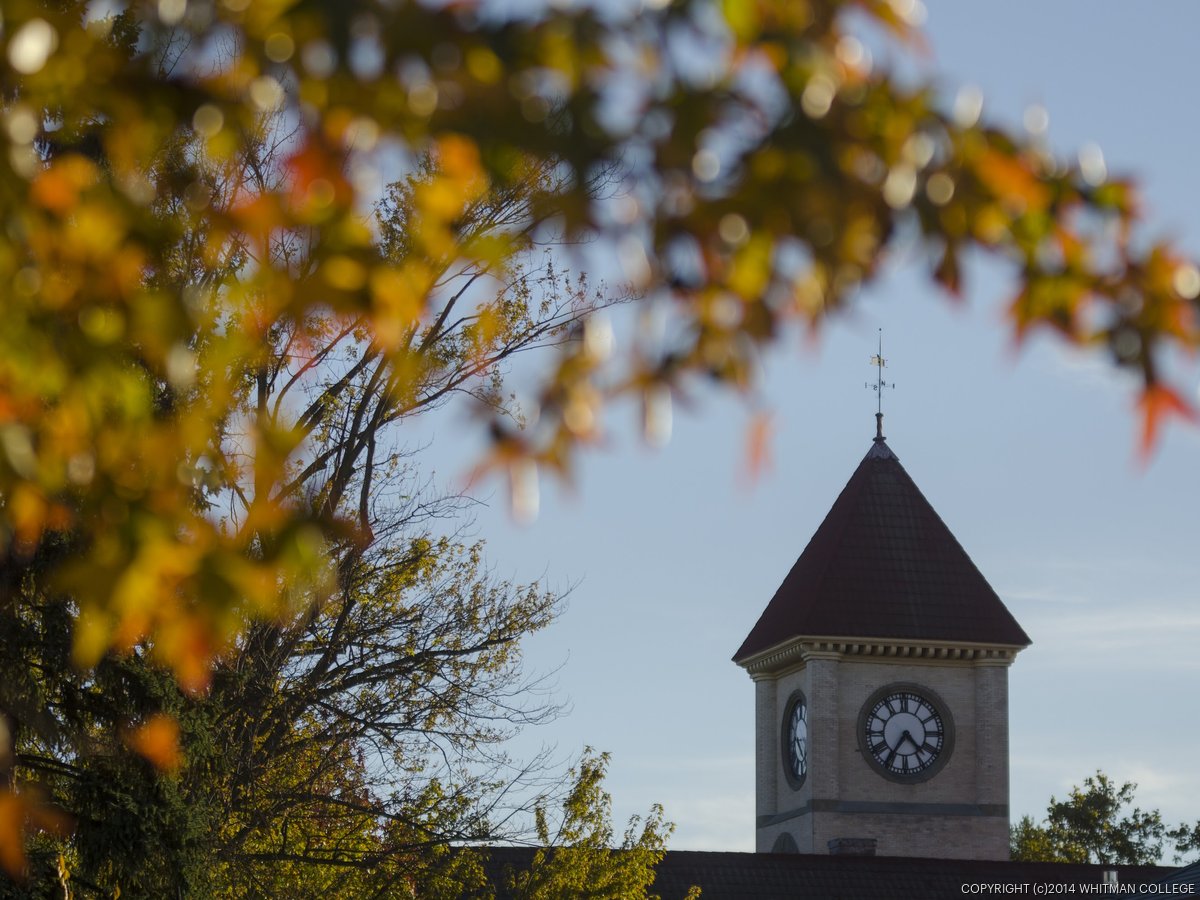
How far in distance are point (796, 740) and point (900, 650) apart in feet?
13.0

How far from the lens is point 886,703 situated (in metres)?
52.9

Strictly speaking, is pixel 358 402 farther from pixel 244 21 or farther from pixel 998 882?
pixel 998 882

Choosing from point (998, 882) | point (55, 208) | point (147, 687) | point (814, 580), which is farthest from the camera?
point (814, 580)

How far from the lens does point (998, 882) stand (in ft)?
145

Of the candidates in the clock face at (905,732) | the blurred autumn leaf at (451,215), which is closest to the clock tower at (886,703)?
the clock face at (905,732)

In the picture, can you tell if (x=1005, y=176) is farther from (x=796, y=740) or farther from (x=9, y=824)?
(x=796, y=740)

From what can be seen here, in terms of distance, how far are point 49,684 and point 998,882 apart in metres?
31.4

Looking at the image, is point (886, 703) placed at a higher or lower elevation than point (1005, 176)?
higher

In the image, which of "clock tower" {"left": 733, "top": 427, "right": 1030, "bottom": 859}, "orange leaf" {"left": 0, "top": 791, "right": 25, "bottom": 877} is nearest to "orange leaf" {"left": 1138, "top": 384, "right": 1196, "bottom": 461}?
"orange leaf" {"left": 0, "top": 791, "right": 25, "bottom": 877}

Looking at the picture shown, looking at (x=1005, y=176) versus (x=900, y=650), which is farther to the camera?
(x=900, y=650)

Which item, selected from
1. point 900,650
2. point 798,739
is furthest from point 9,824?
point 798,739

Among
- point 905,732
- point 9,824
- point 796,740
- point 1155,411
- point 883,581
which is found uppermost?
point 883,581

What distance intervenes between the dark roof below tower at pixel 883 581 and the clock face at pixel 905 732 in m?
1.79

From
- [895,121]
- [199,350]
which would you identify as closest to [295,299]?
[895,121]
